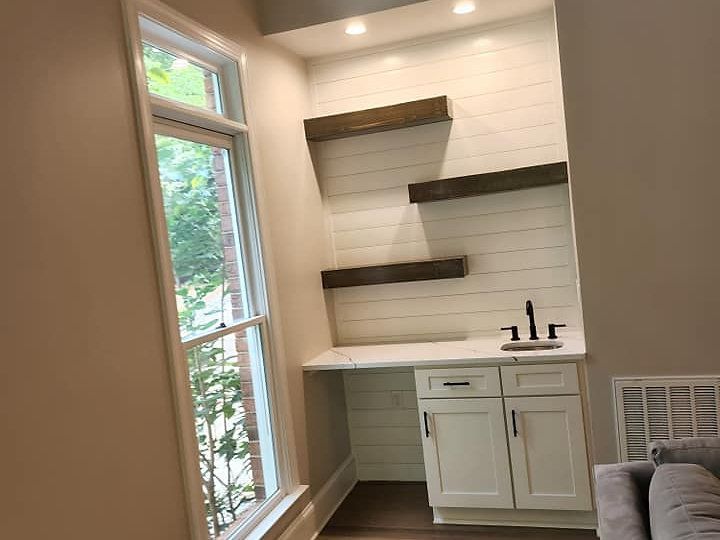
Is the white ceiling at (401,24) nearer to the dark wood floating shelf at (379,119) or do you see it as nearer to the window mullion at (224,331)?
the dark wood floating shelf at (379,119)

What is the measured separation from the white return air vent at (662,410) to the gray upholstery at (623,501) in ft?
3.65

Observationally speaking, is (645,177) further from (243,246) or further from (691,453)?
(243,246)

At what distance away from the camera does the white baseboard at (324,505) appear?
10.8ft

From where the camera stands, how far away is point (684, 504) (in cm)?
154

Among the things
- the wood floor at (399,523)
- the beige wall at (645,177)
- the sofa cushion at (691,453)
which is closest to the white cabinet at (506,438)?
the wood floor at (399,523)

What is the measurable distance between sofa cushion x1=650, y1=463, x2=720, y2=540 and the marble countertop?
56.0 inches

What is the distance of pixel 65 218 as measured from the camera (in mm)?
1967

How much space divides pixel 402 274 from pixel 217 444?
5.07 ft

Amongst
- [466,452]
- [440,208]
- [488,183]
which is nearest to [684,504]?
[466,452]

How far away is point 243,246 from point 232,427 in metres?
0.85

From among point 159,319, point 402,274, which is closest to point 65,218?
point 159,319

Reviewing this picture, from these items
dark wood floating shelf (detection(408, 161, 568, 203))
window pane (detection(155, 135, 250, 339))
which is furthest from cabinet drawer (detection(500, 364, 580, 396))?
window pane (detection(155, 135, 250, 339))

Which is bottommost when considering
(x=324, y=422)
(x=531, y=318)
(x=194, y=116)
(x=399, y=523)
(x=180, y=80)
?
(x=399, y=523)

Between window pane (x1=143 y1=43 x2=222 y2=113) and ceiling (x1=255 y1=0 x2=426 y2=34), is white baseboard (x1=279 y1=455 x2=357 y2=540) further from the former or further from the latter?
ceiling (x1=255 y1=0 x2=426 y2=34)
